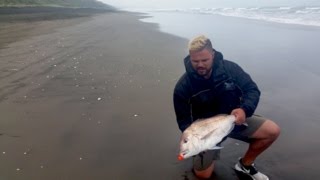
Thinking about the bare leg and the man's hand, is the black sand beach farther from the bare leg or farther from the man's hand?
the man's hand

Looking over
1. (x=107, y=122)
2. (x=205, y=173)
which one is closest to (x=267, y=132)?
(x=205, y=173)

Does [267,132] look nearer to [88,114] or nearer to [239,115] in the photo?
[239,115]

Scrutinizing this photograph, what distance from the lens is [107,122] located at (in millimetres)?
7098

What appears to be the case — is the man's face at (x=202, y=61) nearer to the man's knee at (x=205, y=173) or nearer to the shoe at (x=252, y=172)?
the man's knee at (x=205, y=173)

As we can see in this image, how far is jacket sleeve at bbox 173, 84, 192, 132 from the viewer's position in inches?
191

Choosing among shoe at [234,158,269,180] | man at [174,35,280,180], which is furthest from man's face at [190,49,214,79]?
shoe at [234,158,269,180]

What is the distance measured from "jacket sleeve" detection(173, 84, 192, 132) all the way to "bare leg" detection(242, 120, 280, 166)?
952 millimetres

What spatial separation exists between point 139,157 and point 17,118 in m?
2.84

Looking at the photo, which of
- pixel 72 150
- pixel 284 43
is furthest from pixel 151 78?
pixel 284 43

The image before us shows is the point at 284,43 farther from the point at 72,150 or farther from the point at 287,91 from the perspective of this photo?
the point at 72,150

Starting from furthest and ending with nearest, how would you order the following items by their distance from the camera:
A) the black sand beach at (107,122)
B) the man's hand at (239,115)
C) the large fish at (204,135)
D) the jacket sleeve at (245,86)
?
1. the black sand beach at (107,122)
2. the jacket sleeve at (245,86)
3. the man's hand at (239,115)
4. the large fish at (204,135)

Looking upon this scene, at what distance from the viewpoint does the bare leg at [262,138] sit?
5078 mm

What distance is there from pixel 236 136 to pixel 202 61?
131 cm

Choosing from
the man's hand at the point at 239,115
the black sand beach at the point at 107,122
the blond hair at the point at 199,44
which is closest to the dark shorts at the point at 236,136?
the black sand beach at the point at 107,122
